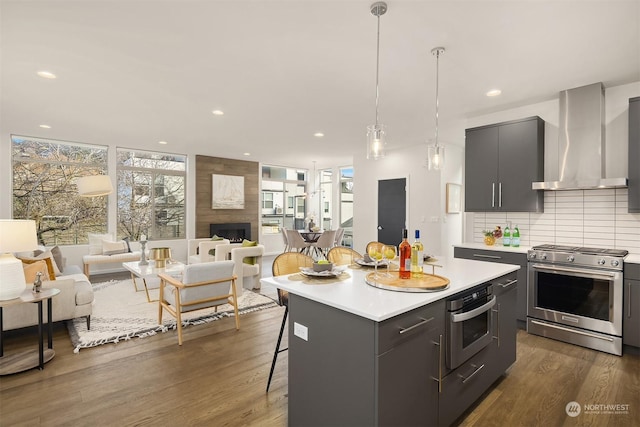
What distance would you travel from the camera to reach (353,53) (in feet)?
9.05

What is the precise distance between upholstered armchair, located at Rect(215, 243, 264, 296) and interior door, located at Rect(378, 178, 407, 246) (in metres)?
3.38

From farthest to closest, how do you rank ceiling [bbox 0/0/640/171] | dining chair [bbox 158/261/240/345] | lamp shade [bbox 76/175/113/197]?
lamp shade [bbox 76/175/113/197] → dining chair [bbox 158/261/240/345] → ceiling [bbox 0/0/640/171]

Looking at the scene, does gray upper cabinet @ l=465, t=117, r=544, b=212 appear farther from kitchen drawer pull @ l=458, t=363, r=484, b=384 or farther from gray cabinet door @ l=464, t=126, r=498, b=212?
kitchen drawer pull @ l=458, t=363, r=484, b=384

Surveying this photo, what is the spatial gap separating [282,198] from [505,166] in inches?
271

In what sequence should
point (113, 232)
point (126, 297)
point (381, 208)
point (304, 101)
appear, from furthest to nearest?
point (381, 208)
point (113, 232)
point (126, 297)
point (304, 101)

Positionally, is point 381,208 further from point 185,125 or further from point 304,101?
point 185,125

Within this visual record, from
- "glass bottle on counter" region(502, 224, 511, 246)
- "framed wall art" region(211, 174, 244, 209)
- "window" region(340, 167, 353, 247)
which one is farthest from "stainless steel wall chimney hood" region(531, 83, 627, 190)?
"framed wall art" region(211, 174, 244, 209)

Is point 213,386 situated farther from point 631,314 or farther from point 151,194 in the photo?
point 151,194

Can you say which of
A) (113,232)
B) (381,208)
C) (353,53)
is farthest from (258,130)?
(113,232)

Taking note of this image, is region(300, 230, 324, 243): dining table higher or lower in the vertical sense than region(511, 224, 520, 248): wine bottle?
lower

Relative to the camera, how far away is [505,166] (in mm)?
3877

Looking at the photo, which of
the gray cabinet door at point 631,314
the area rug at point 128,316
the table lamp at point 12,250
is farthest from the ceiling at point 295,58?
the area rug at point 128,316

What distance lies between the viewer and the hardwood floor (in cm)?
202

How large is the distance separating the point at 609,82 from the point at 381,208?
4.64 metres
